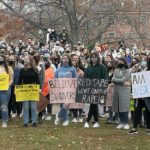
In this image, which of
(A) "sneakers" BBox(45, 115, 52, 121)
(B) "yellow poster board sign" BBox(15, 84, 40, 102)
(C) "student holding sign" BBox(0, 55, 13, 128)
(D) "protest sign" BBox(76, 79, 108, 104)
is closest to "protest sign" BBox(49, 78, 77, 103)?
(D) "protest sign" BBox(76, 79, 108, 104)

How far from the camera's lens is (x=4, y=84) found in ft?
50.3

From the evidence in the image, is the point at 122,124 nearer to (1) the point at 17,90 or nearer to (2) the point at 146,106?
(2) the point at 146,106

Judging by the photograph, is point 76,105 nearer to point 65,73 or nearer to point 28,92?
point 65,73

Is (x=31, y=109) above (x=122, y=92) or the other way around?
the other way around

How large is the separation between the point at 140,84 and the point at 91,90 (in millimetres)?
1825

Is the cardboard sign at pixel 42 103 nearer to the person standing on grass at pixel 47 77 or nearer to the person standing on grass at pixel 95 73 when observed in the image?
the person standing on grass at pixel 47 77

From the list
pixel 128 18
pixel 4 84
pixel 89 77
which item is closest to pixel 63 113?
pixel 89 77

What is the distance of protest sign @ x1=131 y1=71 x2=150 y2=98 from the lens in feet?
46.8

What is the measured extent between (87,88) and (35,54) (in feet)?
6.28

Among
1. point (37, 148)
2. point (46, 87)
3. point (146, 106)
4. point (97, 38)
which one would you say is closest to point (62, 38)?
point (97, 38)

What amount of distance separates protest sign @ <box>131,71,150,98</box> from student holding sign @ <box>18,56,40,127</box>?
2.66 meters

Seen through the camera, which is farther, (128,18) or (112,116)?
(128,18)

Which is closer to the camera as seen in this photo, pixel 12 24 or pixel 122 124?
pixel 122 124

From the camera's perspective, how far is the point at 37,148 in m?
12.3
